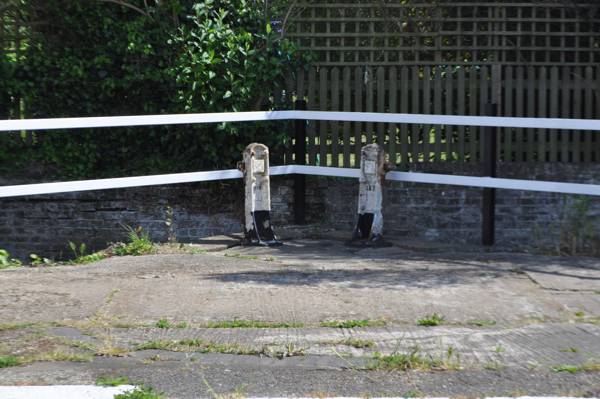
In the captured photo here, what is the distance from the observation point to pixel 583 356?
5.65m

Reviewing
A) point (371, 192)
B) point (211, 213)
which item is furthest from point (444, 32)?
point (211, 213)

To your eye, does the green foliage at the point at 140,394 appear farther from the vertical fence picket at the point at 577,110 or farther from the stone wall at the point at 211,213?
the vertical fence picket at the point at 577,110

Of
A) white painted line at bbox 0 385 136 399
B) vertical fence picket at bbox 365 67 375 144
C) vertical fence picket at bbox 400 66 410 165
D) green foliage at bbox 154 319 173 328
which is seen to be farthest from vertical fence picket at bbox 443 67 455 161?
white painted line at bbox 0 385 136 399

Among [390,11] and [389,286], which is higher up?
[390,11]

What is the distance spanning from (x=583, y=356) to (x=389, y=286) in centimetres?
204

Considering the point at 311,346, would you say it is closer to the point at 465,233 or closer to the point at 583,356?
the point at 583,356

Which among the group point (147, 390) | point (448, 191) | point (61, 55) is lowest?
point (147, 390)

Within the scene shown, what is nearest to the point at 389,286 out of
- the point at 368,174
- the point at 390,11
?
the point at 368,174

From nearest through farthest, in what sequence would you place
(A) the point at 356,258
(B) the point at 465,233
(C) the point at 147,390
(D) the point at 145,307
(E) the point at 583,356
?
(C) the point at 147,390 < (E) the point at 583,356 < (D) the point at 145,307 < (A) the point at 356,258 < (B) the point at 465,233

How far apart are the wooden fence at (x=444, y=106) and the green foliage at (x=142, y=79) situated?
0.62 metres

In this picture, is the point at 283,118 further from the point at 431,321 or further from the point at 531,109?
the point at 431,321

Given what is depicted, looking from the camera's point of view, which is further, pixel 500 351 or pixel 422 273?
pixel 422 273

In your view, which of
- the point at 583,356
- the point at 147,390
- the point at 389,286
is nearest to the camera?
the point at 147,390

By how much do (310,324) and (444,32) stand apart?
698cm
